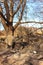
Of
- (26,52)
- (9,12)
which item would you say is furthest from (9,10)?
(26,52)

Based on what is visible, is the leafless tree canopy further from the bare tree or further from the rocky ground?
the rocky ground

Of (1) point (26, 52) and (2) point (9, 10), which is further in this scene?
(2) point (9, 10)

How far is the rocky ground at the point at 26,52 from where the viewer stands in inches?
172

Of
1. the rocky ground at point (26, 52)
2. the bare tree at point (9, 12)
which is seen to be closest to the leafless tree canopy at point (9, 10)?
the bare tree at point (9, 12)

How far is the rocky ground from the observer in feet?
14.4

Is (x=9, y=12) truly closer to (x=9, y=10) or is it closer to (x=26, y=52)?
(x=9, y=10)

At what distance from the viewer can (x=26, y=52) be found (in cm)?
498

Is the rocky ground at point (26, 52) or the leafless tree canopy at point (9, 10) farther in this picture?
the leafless tree canopy at point (9, 10)

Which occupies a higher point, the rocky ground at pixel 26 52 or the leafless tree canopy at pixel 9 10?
the leafless tree canopy at pixel 9 10

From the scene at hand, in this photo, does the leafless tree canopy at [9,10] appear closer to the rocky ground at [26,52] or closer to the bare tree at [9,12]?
the bare tree at [9,12]

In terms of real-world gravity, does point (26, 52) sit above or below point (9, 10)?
below

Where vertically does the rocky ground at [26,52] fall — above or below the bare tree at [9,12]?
below

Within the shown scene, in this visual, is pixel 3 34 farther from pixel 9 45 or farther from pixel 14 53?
pixel 14 53

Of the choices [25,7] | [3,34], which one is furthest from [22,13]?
[3,34]
